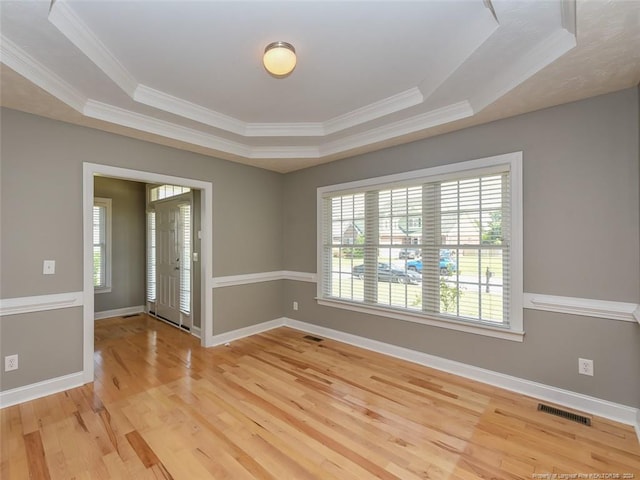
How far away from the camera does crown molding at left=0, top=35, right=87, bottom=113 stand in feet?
6.34

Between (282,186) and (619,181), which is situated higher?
(282,186)

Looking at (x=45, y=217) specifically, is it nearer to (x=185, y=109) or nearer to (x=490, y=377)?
(x=185, y=109)

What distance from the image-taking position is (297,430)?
2.23 m

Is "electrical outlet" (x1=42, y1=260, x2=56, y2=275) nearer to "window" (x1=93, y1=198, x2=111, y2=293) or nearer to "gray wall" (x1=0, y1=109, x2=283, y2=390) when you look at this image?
"gray wall" (x1=0, y1=109, x2=283, y2=390)

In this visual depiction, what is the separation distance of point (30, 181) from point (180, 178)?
4.49 feet

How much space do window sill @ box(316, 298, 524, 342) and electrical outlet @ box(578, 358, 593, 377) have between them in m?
0.42

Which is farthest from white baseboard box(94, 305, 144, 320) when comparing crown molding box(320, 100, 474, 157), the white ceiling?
crown molding box(320, 100, 474, 157)

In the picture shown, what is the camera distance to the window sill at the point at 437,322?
9.18ft

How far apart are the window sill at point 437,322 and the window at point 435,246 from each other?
0.01 m

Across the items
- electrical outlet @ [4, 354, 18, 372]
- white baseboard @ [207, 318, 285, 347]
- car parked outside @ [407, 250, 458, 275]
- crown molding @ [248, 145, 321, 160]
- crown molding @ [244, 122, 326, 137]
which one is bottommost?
white baseboard @ [207, 318, 285, 347]

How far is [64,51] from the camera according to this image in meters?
2.02

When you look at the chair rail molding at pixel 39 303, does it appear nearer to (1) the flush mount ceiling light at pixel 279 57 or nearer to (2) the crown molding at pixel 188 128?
(2) the crown molding at pixel 188 128

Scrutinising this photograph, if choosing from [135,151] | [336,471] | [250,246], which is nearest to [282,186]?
[250,246]

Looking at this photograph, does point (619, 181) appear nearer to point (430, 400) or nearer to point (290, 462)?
point (430, 400)
